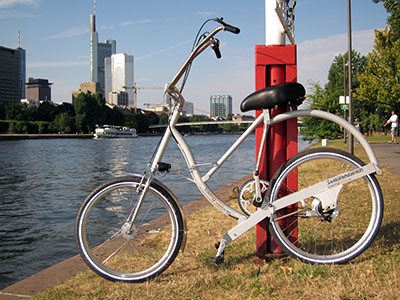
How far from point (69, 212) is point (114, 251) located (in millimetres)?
5052

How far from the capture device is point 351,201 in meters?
3.04

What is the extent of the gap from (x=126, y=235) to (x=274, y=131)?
1407 mm

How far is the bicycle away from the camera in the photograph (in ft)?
A: 9.99

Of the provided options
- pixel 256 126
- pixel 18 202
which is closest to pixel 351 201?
pixel 256 126

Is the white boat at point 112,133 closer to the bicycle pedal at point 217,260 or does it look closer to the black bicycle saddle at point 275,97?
the bicycle pedal at point 217,260

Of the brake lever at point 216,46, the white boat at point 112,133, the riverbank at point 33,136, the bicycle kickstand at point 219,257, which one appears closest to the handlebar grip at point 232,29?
the brake lever at point 216,46

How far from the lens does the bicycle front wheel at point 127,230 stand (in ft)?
10.2

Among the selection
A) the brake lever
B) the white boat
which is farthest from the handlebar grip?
the white boat

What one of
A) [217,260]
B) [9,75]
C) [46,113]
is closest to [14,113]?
[46,113]

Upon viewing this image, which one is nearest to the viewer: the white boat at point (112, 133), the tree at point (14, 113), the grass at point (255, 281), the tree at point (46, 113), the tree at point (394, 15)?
the grass at point (255, 281)

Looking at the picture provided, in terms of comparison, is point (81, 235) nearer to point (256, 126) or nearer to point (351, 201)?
point (256, 126)

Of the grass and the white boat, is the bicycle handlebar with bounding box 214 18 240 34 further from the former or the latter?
the white boat

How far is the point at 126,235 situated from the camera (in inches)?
128

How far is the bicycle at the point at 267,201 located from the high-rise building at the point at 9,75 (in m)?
182
